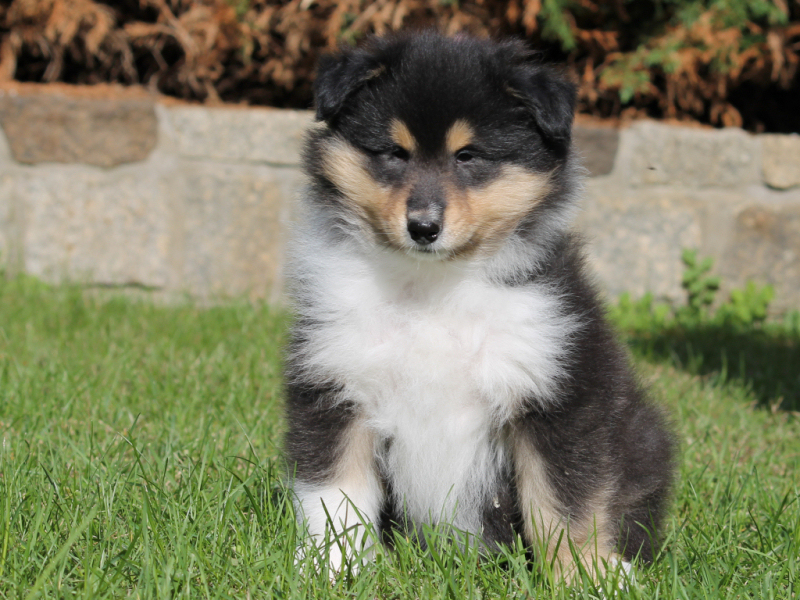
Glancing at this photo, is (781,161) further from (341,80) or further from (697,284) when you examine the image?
(341,80)

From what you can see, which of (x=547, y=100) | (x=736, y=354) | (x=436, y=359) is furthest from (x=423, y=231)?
(x=736, y=354)

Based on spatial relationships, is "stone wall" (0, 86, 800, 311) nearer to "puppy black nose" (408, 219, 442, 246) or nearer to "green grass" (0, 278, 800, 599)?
"green grass" (0, 278, 800, 599)

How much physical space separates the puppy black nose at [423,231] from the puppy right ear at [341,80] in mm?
456

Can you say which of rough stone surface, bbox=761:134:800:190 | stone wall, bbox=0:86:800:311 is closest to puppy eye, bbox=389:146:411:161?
stone wall, bbox=0:86:800:311

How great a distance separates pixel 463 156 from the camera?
2322mm

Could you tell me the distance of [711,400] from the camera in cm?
408

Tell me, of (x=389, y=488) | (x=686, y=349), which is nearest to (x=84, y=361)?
(x=389, y=488)

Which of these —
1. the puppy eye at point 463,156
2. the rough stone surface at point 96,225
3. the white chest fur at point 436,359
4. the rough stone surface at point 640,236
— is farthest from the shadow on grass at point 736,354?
the rough stone surface at point 96,225

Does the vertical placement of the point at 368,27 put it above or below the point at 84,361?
above

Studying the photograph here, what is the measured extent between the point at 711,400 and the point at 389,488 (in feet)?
7.41

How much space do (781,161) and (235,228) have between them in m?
3.95

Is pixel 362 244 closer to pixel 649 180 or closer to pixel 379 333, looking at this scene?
pixel 379 333

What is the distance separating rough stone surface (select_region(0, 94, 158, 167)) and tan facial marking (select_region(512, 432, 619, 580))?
172 inches

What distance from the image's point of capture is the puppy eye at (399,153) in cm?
233
